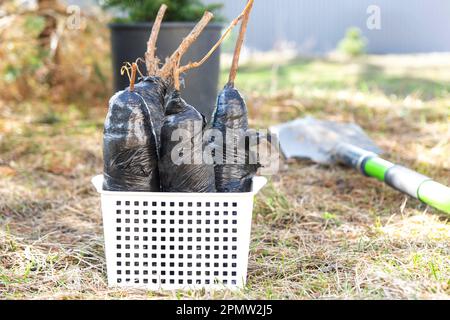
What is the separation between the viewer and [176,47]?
3.33 meters

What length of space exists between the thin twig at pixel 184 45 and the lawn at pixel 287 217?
24.0 inches

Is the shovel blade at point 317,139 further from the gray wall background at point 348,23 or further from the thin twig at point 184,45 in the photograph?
the gray wall background at point 348,23

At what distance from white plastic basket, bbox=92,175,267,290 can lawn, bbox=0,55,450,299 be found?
0.05 m

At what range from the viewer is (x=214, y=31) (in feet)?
11.4

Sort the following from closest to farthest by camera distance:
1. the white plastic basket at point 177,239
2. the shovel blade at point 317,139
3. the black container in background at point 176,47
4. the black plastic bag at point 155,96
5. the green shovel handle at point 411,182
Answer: the white plastic basket at point 177,239
the black plastic bag at point 155,96
the green shovel handle at point 411,182
the shovel blade at point 317,139
the black container in background at point 176,47

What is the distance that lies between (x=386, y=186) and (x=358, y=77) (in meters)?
3.44

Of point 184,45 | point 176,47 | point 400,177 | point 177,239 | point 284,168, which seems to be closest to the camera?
point 177,239

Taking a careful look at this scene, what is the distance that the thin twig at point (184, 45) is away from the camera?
1669 mm

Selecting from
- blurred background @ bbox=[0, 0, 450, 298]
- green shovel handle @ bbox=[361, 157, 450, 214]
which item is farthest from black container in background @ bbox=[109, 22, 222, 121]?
green shovel handle @ bbox=[361, 157, 450, 214]

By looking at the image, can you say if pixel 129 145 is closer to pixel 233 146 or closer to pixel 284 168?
pixel 233 146

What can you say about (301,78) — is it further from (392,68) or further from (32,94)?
(32,94)

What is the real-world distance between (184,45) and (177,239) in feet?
1.82

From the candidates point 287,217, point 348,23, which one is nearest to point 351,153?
point 287,217

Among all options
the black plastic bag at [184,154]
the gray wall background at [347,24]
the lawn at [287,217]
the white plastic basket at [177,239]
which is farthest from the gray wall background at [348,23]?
the white plastic basket at [177,239]
